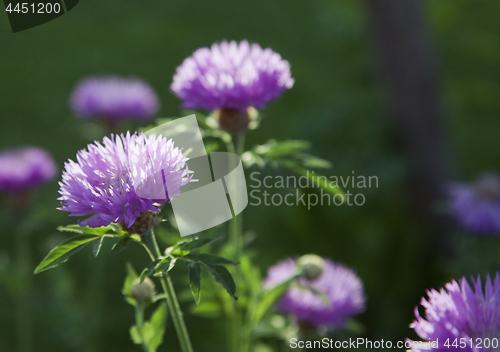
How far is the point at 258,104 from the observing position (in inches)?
37.9

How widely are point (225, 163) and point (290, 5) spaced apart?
3.77 meters

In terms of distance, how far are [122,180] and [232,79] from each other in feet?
1.23

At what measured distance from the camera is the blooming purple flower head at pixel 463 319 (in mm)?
610

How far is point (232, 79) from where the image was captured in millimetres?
951

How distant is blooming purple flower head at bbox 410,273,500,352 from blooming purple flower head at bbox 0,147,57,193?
1375 millimetres

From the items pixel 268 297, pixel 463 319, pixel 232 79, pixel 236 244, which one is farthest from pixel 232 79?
pixel 463 319

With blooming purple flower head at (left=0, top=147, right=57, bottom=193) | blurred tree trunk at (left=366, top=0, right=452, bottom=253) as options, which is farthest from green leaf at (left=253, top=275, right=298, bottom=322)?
blurred tree trunk at (left=366, top=0, right=452, bottom=253)

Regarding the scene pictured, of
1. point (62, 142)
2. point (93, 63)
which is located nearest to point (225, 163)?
point (62, 142)

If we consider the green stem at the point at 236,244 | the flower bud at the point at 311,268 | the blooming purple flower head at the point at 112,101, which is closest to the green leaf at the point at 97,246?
the green stem at the point at 236,244

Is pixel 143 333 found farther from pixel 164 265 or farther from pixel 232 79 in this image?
pixel 232 79

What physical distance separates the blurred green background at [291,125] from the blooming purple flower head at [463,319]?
2.18 feet

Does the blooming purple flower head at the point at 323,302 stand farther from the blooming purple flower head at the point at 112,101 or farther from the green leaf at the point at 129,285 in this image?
the blooming purple flower head at the point at 112,101

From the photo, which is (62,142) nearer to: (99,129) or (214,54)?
(99,129)

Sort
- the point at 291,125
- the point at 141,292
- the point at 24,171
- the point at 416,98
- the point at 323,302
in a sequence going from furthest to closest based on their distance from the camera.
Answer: the point at 291,125 < the point at 416,98 < the point at 24,171 < the point at 323,302 < the point at 141,292
